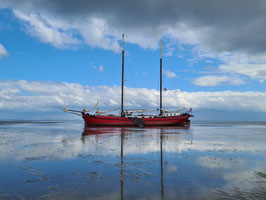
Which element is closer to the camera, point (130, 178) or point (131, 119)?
point (130, 178)

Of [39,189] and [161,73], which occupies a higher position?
[161,73]

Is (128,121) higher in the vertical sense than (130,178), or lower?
higher

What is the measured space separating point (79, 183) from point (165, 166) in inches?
164

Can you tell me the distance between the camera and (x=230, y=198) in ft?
18.7

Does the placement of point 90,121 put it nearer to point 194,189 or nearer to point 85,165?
point 85,165

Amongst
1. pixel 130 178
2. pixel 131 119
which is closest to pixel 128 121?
pixel 131 119

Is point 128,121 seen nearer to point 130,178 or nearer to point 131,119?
point 131,119

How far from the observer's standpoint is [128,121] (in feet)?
163

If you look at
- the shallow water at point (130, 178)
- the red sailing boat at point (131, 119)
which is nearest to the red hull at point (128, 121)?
the red sailing boat at point (131, 119)

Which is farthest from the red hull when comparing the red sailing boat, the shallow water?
the shallow water

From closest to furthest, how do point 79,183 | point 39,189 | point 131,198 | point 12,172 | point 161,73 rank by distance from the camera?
1. point 131,198
2. point 39,189
3. point 79,183
4. point 12,172
5. point 161,73

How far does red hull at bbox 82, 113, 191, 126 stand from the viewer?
160ft

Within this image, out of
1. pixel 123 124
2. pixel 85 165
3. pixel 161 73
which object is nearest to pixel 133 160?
pixel 85 165

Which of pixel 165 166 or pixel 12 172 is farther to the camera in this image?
pixel 165 166
